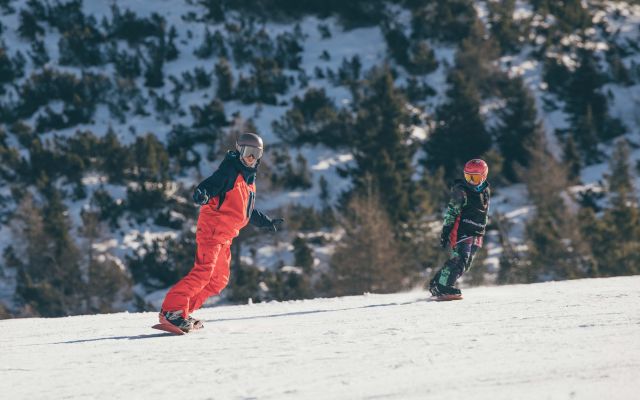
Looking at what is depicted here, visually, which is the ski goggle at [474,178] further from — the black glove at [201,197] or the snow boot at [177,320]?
the snow boot at [177,320]

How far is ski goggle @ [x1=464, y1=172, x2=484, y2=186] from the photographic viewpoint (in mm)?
8734

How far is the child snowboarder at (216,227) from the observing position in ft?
21.8

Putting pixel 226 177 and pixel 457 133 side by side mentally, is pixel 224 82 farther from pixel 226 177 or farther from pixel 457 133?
pixel 226 177

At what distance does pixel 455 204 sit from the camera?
881 cm

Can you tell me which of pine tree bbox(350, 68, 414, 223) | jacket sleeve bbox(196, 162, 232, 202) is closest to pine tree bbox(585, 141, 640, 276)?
pine tree bbox(350, 68, 414, 223)

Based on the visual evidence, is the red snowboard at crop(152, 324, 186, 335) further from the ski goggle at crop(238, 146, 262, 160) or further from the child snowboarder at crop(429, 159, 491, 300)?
the child snowboarder at crop(429, 159, 491, 300)

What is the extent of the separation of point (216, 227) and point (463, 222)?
3087 mm

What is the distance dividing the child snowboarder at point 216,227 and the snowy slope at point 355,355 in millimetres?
247

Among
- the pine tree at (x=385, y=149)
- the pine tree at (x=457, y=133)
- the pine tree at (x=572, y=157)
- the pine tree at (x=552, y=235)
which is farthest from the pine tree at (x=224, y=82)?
the pine tree at (x=572, y=157)

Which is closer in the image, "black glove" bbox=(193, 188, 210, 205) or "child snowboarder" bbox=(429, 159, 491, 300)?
"black glove" bbox=(193, 188, 210, 205)

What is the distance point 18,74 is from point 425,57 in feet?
60.3

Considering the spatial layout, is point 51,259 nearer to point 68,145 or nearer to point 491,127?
point 68,145

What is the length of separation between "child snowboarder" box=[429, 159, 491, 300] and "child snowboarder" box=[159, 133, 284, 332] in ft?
8.91

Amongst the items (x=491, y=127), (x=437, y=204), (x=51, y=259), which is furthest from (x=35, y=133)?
(x=491, y=127)
